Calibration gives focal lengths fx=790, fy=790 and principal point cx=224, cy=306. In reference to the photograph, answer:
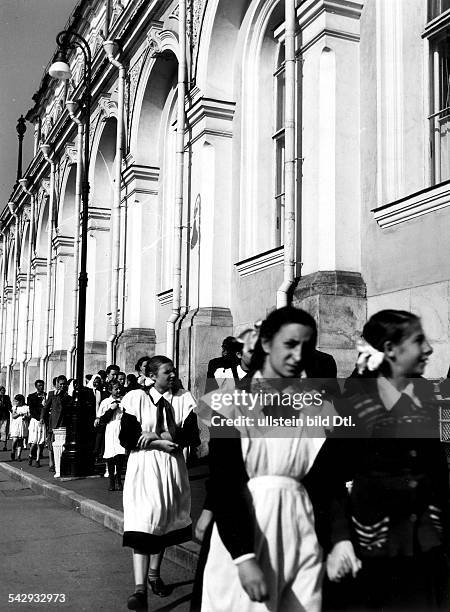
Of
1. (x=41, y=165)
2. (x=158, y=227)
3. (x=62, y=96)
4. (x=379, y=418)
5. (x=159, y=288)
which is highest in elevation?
(x=62, y=96)

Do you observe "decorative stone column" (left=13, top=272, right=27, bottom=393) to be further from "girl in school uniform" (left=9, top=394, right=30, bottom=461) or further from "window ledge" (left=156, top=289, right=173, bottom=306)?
"window ledge" (left=156, top=289, right=173, bottom=306)

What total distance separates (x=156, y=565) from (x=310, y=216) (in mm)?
6833

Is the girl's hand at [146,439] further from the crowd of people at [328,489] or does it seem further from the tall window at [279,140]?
the tall window at [279,140]

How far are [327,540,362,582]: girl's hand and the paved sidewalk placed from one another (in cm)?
386

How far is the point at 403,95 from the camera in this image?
424 inches

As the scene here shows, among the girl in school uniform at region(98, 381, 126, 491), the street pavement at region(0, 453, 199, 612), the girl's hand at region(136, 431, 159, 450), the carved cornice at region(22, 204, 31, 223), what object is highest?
the carved cornice at region(22, 204, 31, 223)

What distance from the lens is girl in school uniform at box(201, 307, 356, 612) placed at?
289cm

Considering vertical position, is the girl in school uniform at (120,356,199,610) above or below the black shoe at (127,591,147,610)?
above

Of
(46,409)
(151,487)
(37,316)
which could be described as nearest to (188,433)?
(151,487)

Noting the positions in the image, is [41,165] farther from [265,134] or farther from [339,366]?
[339,366]

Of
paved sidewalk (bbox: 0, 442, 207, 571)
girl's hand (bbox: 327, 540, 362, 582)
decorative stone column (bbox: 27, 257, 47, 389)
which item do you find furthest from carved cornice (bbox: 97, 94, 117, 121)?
girl's hand (bbox: 327, 540, 362, 582)

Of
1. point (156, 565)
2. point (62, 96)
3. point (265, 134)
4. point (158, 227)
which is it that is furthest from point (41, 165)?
point (156, 565)

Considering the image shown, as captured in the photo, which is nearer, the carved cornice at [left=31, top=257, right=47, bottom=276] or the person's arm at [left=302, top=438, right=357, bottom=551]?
the person's arm at [left=302, top=438, right=357, bottom=551]

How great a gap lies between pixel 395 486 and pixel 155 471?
10.7ft
